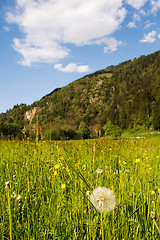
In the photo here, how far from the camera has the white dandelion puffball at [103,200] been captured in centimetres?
69

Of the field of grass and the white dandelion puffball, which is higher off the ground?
the white dandelion puffball

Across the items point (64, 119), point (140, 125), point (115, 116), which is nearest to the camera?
point (140, 125)

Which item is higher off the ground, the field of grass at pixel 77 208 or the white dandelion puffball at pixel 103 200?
the white dandelion puffball at pixel 103 200

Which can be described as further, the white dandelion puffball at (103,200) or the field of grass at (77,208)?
the field of grass at (77,208)

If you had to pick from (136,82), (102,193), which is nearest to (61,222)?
(102,193)

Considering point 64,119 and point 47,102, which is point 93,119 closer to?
point 64,119

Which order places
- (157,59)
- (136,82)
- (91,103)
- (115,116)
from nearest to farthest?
(115,116) → (136,82) → (157,59) → (91,103)

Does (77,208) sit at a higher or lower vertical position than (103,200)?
lower

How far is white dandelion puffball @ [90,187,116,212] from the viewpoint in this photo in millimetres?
693

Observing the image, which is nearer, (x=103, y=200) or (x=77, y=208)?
(x=103, y=200)

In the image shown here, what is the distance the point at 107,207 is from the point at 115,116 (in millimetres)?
92111

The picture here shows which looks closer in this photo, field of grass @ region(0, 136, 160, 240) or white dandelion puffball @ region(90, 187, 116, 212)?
white dandelion puffball @ region(90, 187, 116, 212)

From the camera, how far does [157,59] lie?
14762 centimetres

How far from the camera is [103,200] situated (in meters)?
0.73
